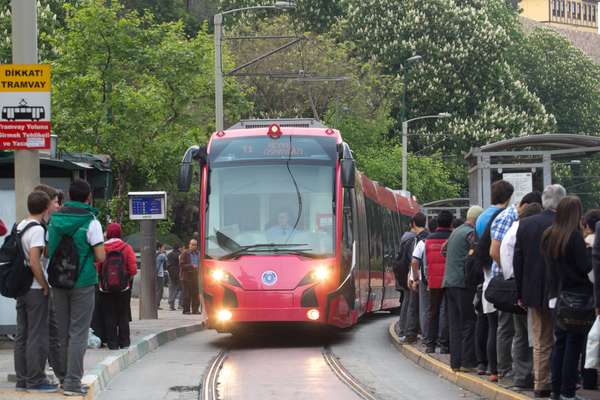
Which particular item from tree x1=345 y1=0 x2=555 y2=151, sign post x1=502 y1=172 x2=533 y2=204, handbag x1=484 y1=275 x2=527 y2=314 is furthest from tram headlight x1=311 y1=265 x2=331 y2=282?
tree x1=345 y1=0 x2=555 y2=151

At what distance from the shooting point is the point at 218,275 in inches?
805

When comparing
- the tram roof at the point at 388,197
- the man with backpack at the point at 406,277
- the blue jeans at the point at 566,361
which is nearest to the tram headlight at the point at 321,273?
the man with backpack at the point at 406,277

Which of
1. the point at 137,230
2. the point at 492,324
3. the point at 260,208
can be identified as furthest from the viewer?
the point at 137,230

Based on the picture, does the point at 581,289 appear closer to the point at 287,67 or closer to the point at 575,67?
the point at 287,67

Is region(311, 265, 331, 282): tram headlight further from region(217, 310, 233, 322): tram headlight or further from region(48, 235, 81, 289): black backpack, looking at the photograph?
region(48, 235, 81, 289): black backpack

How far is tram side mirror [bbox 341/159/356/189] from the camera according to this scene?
2091cm

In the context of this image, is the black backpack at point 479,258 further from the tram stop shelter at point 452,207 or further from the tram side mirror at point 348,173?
the tram stop shelter at point 452,207

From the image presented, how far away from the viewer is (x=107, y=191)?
21.3 meters

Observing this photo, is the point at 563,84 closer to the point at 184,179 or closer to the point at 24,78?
the point at 184,179

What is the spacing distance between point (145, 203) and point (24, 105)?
12.2 meters

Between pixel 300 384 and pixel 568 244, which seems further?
pixel 300 384

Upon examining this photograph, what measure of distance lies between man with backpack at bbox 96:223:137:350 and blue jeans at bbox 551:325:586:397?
25.9ft

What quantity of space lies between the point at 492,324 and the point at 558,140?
7039mm

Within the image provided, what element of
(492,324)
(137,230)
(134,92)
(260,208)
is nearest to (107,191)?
(260,208)
